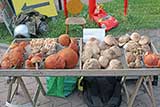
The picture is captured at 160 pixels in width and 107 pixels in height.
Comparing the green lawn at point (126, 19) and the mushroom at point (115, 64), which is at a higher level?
the mushroom at point (115, 64)

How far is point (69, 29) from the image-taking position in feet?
17.3

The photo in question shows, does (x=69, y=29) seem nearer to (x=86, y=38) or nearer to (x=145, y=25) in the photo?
(x=145, y=25)

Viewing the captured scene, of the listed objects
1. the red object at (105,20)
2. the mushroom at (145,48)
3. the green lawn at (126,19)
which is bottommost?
the green lawn at (126,19)

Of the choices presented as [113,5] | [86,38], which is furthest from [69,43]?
[113,5]

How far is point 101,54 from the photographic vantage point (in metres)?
2.99

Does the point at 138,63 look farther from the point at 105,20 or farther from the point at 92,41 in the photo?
the point at 105,20

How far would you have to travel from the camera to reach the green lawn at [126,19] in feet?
17.2

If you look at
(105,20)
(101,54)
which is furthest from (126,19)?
(101,54)

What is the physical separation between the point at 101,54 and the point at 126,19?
107 inches

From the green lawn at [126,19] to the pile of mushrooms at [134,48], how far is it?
195cm

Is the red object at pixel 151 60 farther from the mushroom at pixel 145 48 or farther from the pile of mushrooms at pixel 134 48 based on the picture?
the mushroom at pixel 145 48

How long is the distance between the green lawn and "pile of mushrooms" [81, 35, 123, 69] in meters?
2.03

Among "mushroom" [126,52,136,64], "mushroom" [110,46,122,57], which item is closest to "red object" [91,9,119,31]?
"mushroom" [110,46,122,57]

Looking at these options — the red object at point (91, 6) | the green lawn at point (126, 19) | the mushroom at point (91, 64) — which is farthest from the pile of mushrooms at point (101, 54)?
the red object at point (91, 6)
